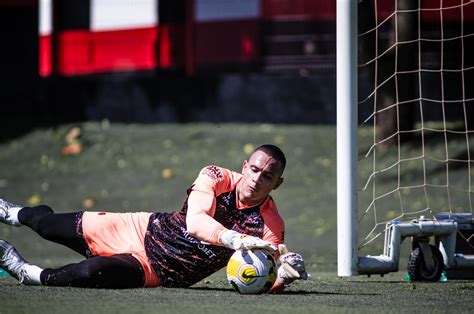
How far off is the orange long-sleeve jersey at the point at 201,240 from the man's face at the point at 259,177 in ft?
0.42

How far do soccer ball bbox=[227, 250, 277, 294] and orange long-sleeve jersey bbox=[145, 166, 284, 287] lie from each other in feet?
0.86

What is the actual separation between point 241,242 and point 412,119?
11.7 m

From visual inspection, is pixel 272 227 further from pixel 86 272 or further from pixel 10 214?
pixel 10 214

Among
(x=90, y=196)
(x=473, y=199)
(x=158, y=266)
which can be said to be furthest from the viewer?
(x=90, y=196)

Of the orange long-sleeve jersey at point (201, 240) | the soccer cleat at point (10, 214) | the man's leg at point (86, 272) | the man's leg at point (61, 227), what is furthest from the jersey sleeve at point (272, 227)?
the soccer cleat at point (10, 214)

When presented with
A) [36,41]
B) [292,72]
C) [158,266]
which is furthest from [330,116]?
[158,266]

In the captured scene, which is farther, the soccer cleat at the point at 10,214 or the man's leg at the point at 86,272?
the soccer cleat at the point at 10,214

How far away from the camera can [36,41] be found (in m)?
21.7

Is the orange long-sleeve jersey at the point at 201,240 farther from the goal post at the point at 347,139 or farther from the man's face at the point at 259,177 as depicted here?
the goal post at the point at 347,139

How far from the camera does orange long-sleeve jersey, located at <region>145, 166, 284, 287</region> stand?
23.5ft

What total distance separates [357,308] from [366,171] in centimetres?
1080

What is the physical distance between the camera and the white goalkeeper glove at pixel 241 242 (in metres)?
6.71

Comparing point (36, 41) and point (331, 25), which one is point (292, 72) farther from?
point (36, 41)

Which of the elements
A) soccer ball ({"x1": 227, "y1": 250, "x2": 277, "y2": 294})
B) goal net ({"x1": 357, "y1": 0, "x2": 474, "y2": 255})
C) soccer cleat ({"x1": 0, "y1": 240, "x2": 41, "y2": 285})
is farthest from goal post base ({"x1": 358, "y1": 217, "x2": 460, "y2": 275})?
goal net ({"x1": 357, "y1": 0, "x2": 474, "y2": 255})
